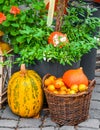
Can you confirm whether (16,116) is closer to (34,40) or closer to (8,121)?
(8,121)

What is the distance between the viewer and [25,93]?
4211 millimetres

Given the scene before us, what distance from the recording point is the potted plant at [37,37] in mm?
4289

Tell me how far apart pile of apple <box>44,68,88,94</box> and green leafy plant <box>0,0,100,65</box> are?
0.14 meters

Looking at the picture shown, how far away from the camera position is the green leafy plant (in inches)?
169

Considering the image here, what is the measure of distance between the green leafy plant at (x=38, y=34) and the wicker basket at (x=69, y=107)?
0.36 metres

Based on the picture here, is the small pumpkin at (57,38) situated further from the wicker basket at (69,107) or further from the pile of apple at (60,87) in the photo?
the wicker basket at (69,107)

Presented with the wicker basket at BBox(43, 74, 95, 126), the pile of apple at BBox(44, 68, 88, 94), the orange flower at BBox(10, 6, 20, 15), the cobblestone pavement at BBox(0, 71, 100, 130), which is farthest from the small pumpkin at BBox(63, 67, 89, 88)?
the orange flower at BBox(10, 6, 20, 15)

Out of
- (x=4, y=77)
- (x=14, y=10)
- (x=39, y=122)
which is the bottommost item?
(x=39, y=122)

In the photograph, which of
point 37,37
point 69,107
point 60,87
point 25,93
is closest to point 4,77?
point 25,93

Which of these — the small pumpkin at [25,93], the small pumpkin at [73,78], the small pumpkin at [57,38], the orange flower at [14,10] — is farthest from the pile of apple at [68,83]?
the orange flower at [14,10]

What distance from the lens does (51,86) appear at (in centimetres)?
415

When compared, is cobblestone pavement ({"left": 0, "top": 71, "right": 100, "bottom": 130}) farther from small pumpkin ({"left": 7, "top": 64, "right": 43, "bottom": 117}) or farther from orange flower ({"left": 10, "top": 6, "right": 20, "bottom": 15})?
orange flower ({"left": 10, "top": 6, "right": 20, "bottom": 15})

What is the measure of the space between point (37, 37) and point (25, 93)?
60 centimetres

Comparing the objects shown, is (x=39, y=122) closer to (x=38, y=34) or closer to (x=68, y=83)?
(x=68, y=83)
